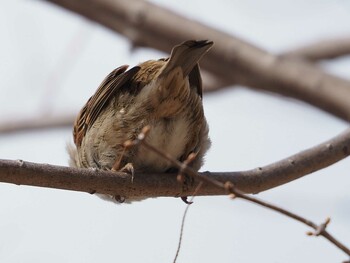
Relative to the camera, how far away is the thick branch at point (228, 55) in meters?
4.71

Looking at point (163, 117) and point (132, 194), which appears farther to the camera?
point (163, 117)

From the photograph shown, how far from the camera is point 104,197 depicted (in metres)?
5.02

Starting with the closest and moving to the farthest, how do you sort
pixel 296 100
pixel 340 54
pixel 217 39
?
pixel 296 100, pixel 217 39, pixel 340 54

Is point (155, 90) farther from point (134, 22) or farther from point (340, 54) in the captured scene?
point (340, 54)

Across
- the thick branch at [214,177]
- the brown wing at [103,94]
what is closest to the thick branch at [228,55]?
the thick branch at [214,177]

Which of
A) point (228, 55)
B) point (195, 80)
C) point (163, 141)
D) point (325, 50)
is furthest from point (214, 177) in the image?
point (325, 50)

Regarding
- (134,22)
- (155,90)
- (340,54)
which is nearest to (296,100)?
(155,90)

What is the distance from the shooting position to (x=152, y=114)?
4.61 metres

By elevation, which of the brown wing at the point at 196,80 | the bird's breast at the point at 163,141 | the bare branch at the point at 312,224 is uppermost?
the bare branch at the point at 312,224

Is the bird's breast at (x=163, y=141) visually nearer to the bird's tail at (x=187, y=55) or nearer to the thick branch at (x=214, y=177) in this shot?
the thick branch at (x=214, y=177)

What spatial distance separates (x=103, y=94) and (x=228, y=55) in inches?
36.7

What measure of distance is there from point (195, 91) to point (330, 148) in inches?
40.2

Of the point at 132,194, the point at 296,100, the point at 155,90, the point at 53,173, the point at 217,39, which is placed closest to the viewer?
the point at 53,173

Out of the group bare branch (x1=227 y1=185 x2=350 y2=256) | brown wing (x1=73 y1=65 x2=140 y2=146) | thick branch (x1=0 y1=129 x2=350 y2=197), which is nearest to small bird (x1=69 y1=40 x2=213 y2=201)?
brown wing (x1=73 y1=65 x2=140 y2=146)
